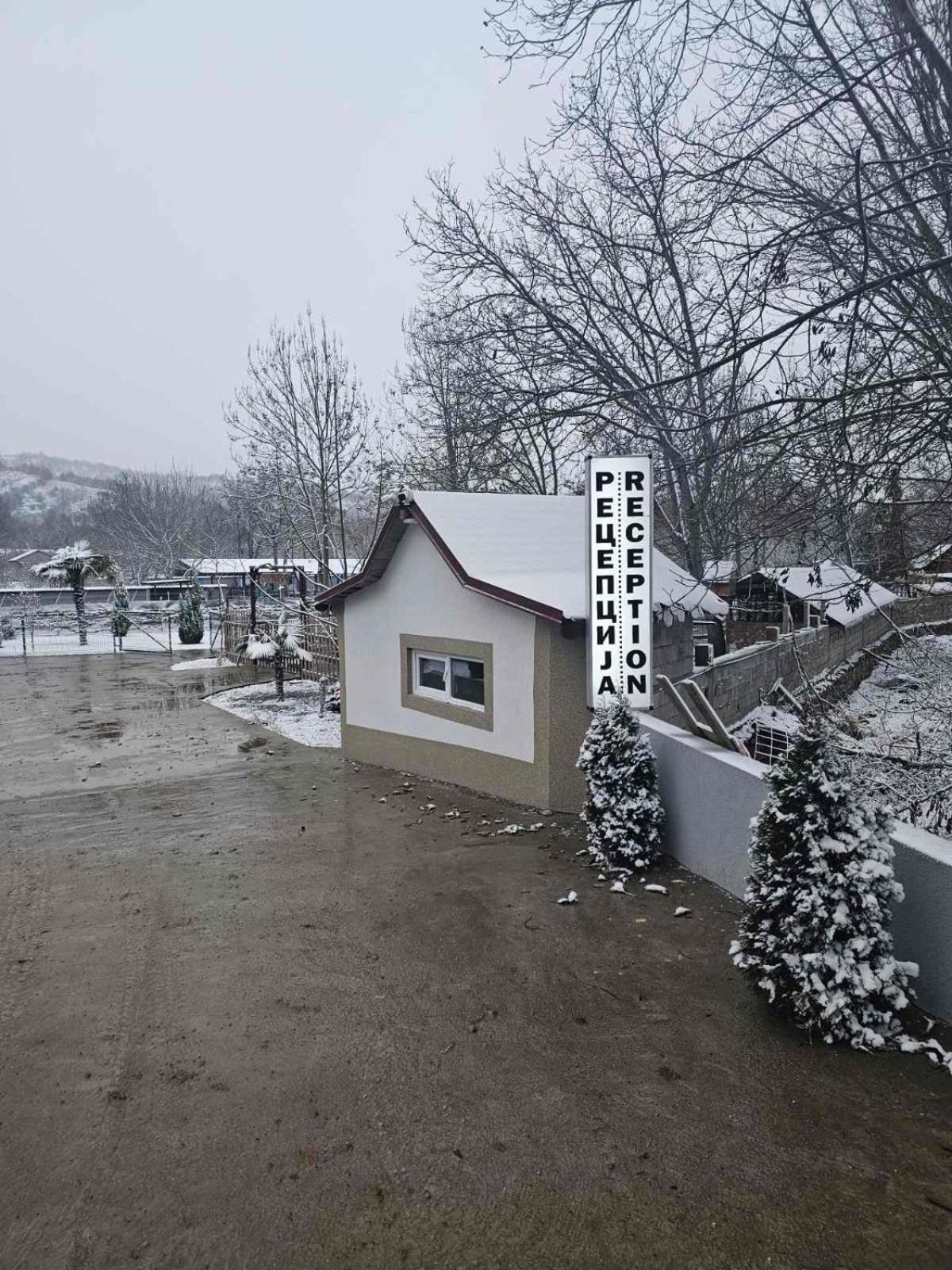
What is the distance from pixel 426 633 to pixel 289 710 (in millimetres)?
7347

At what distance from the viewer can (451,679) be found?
36.6 feet

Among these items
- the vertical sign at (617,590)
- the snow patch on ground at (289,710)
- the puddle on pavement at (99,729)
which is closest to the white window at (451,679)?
the vertical sign at (617,590)

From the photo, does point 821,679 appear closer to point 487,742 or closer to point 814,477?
point 487,742

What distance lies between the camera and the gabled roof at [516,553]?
9.55m

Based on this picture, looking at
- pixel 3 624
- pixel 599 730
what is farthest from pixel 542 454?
pixel 3 624

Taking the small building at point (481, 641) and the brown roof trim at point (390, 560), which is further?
the small building at point (481, 641)

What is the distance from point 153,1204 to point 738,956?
3.34 m

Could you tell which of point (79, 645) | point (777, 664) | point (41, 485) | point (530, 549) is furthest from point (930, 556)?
point (41, 485)

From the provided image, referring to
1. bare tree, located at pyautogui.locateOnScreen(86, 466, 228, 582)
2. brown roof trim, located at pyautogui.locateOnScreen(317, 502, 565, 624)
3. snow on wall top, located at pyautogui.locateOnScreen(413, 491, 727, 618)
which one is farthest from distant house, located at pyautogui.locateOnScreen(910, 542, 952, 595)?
bare tree, located at pyautogui.locateOnScreen(86, 466, 228, 582)

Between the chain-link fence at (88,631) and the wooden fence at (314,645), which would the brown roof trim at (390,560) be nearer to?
the wooden fence at (314,645)

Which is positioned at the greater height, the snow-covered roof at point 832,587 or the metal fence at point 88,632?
the snow-covered roof at point 832,587

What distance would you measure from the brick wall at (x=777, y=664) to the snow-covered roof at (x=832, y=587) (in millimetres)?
378

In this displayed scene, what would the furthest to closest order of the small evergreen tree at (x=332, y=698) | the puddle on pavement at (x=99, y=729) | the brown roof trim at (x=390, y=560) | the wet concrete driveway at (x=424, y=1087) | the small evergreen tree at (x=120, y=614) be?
the small evergreen tree at (x=120, y=614) → the small evergreen tree at (x=332, y=698) → the puddle on pavement at (x=99, y=729) → the brown roof trim at (x=390, y=560) → the wet concrete driveway at (x=424, y=1087)

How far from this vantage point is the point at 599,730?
756 centimetres
